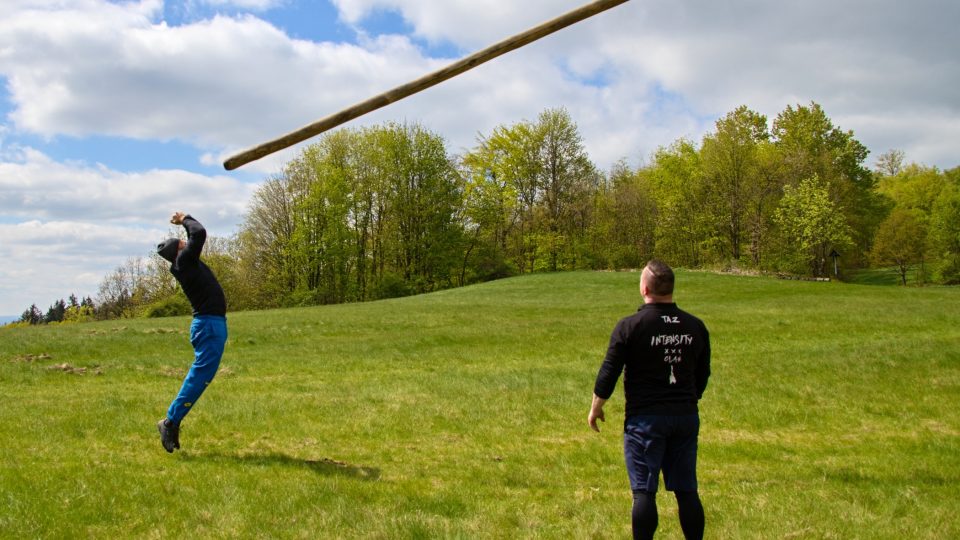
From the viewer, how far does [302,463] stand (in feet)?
26.1

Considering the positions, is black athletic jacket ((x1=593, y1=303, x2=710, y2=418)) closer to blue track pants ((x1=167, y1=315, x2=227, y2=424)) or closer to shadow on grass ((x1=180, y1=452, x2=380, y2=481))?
shadow on grass ((x1=180, y1=452, x2=380, y2=481))

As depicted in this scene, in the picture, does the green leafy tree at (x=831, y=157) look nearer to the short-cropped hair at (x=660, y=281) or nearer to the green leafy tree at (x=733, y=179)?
the green leafy tree at (x=733, y=179)

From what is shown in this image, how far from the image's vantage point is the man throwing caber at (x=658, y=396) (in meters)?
5.03

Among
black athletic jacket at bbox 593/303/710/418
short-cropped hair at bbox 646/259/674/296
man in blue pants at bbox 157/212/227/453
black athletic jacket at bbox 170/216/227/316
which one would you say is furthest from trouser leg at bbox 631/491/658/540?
black athletic jacket at bbox 170/216/227/316

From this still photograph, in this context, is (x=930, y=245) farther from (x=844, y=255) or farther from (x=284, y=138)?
(x=284, y=138)

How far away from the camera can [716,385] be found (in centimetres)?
1491

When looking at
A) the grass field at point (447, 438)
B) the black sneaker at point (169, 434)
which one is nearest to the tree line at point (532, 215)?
the grass field at point (447, 438)

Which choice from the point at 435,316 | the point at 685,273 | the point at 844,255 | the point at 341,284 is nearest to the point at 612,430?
the point at 435,316

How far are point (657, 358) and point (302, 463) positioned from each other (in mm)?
4825

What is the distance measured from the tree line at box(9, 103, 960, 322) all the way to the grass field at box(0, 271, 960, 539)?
4145 cm

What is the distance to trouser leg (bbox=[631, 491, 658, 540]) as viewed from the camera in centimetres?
496

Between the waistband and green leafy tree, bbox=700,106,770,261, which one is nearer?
the waistband

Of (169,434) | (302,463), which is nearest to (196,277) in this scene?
(169,434)

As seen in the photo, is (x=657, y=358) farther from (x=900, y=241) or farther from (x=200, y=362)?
(x=900, y=241)
